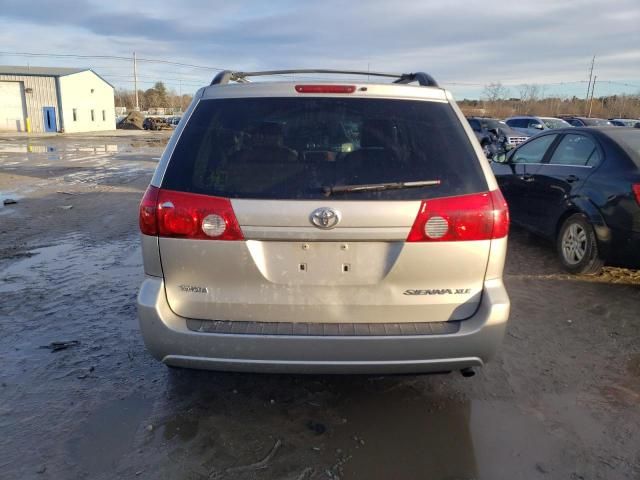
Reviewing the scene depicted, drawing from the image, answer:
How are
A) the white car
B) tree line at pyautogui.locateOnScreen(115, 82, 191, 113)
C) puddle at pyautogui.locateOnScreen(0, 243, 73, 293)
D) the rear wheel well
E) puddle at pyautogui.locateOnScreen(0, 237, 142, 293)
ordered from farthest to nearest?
tree line at pyautogui.locateOnScreen(115, 82, 191, 113)
the white car
the rear wheel well
puddle at pyautogui.locateOnScreen(0, 237, 142, 293)
puddle at pyautogui.locateOnScreen(0, 243, 73, 293)

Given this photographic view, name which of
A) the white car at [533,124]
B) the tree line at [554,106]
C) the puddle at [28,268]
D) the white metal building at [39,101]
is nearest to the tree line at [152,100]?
the tree line at [554,106]

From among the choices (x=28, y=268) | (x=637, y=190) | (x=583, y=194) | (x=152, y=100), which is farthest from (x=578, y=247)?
(x=152, y=100)

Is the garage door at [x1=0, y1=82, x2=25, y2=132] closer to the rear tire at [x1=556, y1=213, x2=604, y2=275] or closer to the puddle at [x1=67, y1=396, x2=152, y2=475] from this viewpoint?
the rear tire at [x1=556, y1=213, x2=604, y2=275]

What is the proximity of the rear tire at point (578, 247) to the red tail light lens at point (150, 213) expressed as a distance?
4.46m

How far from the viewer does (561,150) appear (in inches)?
244

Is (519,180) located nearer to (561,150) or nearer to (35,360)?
(561,150)

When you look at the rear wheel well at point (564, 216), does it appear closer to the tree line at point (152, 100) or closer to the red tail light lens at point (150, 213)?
the red tail light lens at point (150, 213)

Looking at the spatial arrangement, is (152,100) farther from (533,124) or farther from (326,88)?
(326,88)

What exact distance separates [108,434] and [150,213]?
4.22 ft

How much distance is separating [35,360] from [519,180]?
598cm

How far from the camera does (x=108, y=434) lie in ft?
9.23

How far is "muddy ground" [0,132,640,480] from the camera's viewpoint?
2.61 metres

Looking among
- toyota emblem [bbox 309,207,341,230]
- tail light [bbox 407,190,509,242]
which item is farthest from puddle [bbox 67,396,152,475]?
tail light [bbox 407,190,509,242]

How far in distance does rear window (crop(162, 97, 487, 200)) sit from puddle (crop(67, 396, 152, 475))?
142cm
